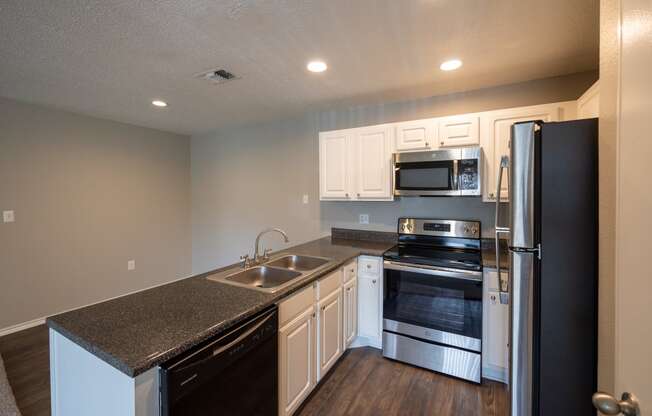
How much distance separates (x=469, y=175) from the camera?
91.2 inches

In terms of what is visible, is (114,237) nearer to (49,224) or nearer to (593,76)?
(49,224)

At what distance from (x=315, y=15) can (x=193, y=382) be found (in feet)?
6.06

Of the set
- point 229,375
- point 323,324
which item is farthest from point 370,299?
point 229,375

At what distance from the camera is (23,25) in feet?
5.47

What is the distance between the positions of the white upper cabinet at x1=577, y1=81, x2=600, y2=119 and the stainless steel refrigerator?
A: 2.60 ft

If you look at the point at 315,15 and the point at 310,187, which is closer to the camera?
the point at 315,15

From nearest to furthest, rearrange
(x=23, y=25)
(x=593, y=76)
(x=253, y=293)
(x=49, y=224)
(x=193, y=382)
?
(x=193, y=382) < (x=253, y=293) < (x=23, y=25) < (x=593, y=76) < (x=49, y=224)

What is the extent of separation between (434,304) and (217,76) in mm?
2543

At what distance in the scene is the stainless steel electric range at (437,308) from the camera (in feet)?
7.04

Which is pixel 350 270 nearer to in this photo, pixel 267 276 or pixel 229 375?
pixel 267 276

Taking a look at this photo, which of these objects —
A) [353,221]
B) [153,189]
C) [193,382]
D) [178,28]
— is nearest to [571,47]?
[353,221]

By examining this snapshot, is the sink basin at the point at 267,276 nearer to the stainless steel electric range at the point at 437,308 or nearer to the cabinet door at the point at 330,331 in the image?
the cabinet door at the point at 330,331

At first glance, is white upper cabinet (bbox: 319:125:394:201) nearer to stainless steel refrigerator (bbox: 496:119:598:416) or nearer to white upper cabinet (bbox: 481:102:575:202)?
white upper cabinet (bbox: 481:102:575:202)

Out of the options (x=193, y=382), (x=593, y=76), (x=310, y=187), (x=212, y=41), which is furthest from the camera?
(x=310, y=187)
